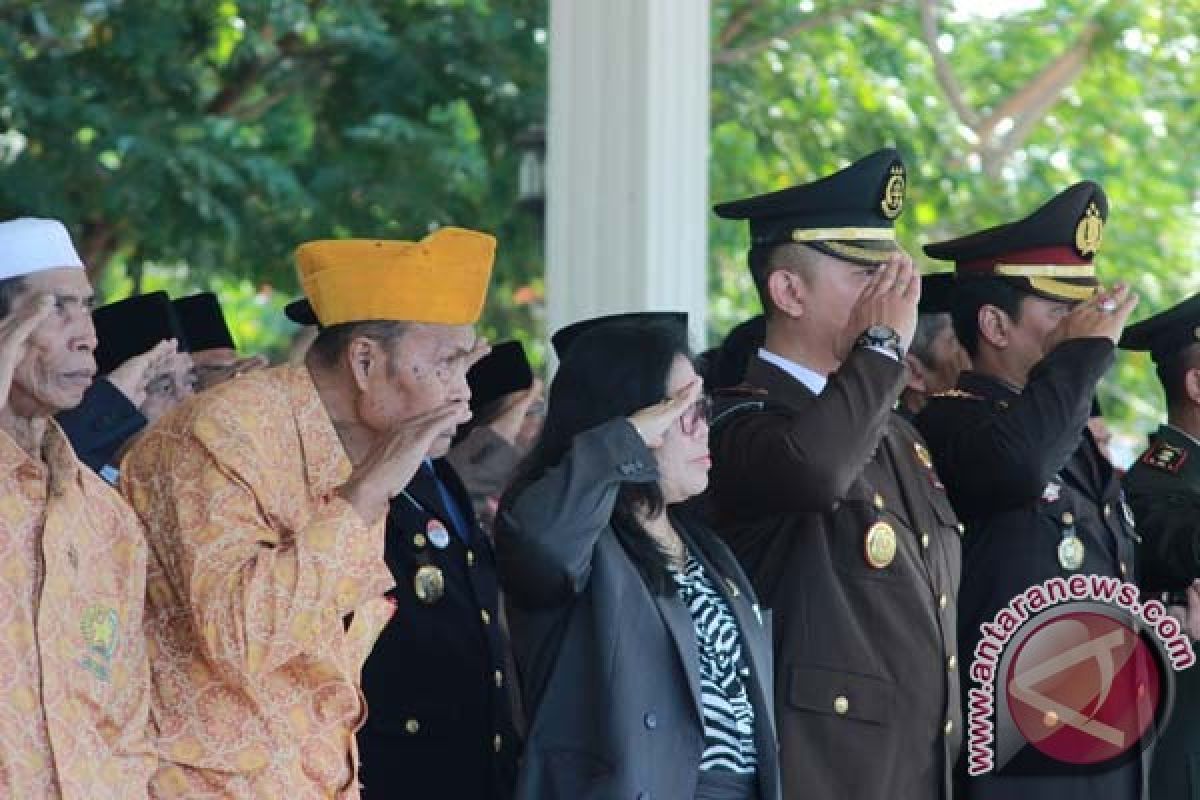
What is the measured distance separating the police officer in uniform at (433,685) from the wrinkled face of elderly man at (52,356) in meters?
0.88

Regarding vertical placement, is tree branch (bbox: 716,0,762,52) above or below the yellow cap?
below

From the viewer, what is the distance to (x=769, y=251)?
4941 mm

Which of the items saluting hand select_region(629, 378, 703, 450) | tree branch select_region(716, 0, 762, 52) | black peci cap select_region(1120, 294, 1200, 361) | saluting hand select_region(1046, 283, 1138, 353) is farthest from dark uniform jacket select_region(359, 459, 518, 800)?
tree branch select_region(716, 0, 762, 52)

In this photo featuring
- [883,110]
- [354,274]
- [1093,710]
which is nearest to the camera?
[354,274]

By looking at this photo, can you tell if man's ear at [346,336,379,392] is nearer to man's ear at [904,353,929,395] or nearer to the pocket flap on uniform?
the pocket flap on uniform

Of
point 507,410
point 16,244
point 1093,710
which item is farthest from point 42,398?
point 507,410

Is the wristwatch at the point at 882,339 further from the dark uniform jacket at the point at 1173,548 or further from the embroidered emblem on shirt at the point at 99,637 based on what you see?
the embroidered emblem on shirt at the point at 99,637

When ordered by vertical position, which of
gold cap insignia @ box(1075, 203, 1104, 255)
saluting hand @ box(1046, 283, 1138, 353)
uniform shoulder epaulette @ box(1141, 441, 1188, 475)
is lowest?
uniform shoulder epaulette @ box(1141, 441, 1188, 475)

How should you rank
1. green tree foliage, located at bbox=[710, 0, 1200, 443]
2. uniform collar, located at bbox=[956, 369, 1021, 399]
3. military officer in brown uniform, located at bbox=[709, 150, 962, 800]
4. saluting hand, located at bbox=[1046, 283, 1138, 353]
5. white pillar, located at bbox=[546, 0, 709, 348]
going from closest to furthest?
military officer in brown uniform, located at bbox=[709, 150, 962, 800], saluting hand, located at bbox=[1046, 283, 1138, 353], uniform collar, located at bbox=[956, 369, 1021, 399], white pillar, located at bbox=[546, 0, 709, 348], green tree foliage, located at bbox=[710, 0, 1200, 443]

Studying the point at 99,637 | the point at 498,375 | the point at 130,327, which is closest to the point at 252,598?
the point at 99,637

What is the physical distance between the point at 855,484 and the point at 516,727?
31.5 inches

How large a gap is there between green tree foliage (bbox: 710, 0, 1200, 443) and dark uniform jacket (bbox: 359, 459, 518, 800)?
780cm

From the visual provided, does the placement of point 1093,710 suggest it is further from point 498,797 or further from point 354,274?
point 354,274

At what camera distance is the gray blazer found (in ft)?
13.2
